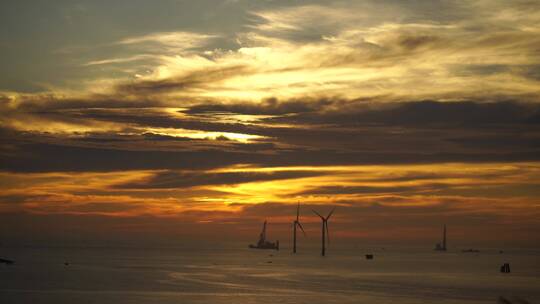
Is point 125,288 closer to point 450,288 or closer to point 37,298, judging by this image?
point 37,298

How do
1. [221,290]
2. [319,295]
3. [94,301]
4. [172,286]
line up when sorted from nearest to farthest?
1. [94,301]
2. [319,295]
3. [221,290]
4. [172,286]

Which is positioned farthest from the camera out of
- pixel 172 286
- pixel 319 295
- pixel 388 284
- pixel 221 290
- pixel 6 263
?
pixel 6 263

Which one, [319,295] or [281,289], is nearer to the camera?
→ [319,295]

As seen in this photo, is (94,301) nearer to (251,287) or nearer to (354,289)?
(251,287)

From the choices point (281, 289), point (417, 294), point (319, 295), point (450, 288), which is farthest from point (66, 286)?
point (450, 288)

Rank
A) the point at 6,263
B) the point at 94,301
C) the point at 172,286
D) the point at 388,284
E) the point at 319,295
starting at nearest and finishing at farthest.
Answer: the point at 94,301 → the point at 319,295 → the point at 172,286 → the point at 388,284 → the point at 6,263

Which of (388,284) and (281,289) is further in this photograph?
(388,284)

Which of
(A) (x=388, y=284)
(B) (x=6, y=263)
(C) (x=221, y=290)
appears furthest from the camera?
(B) (x=6, y=263)

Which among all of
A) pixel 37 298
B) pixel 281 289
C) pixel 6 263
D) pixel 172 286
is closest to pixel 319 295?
pixel 281 289

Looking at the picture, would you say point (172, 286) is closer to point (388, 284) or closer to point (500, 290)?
point (388, 284)
